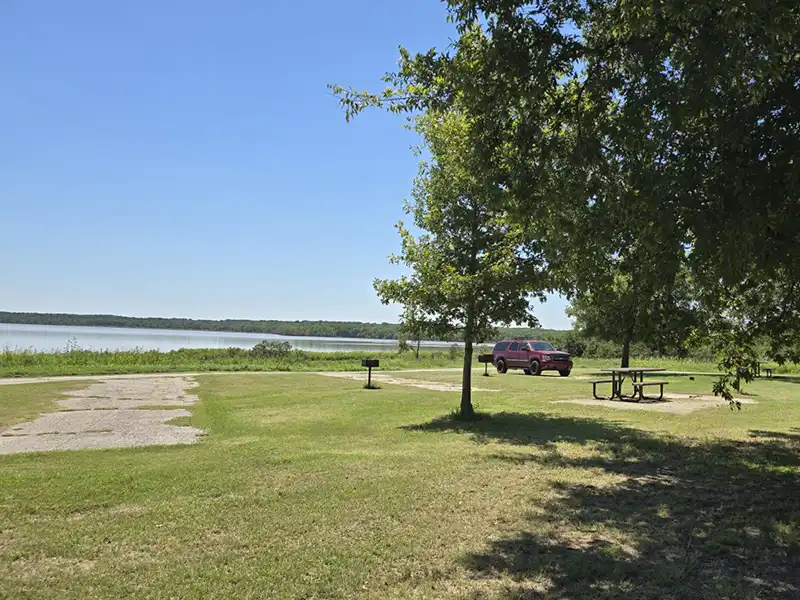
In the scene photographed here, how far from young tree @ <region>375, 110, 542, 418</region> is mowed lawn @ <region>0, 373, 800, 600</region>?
314 cm

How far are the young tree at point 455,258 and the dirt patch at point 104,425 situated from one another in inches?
210

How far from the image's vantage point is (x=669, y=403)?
53.0 ft

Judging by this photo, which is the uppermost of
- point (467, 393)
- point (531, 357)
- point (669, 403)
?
point (531, 357)

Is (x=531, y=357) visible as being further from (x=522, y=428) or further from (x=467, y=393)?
(x=522, y=428)

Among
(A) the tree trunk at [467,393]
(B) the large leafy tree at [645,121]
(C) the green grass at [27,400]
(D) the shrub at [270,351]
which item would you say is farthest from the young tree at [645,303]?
(D) the shrub at [270,351]

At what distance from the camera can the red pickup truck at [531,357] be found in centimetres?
3027

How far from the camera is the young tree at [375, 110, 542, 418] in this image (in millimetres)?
12555

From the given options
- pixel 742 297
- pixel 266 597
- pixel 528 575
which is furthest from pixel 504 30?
pixel 742 297

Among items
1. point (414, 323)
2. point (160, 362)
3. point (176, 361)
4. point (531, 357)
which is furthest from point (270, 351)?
point (414, 323)

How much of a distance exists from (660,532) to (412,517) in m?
2.09

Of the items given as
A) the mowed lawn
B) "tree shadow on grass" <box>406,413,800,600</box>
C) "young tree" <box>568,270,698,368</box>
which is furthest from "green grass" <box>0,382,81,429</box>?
"young tree" <box>568,270,698,368</box>

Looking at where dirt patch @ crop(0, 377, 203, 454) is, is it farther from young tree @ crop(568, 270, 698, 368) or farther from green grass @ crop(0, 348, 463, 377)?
green grass @ crop(0, 348, 463, 377)

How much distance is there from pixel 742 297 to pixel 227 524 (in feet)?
25.8

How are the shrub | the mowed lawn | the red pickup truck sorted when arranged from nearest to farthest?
1. the mowed lawn
2. the red pickup truck
3. the shrub
